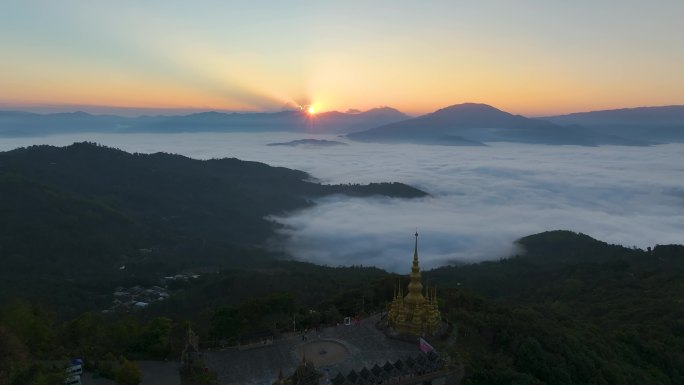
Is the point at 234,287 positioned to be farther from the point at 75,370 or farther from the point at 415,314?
the point at 75,370

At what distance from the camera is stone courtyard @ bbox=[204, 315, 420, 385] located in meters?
31.6

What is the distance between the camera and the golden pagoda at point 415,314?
121ft

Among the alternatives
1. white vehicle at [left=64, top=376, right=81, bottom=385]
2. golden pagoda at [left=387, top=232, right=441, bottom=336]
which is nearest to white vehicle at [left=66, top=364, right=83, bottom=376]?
white vehicle at [left=64, top=376, right=81, bottom=385]

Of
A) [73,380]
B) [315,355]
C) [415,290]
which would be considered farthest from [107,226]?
[415,290]

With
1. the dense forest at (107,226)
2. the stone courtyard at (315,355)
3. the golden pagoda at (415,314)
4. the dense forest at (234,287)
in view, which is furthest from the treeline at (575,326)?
the dense forest at (107,226)

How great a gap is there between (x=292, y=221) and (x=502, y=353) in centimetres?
14830

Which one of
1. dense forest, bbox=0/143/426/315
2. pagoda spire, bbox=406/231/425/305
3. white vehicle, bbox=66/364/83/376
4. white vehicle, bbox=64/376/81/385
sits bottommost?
dense forest, bbox=0/143/426/315

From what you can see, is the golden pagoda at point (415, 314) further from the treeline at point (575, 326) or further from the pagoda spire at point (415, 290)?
the treeline at point (575, 326)

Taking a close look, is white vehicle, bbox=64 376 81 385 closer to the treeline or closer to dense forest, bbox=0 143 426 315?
the treeline

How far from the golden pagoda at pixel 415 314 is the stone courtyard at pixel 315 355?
43.4 inches

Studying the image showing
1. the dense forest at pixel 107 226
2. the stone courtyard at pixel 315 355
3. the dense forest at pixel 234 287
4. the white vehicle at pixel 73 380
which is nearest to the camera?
the white vehicle at pixel 73 380

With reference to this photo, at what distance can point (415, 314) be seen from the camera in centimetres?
3709

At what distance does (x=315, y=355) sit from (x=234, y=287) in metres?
60.1

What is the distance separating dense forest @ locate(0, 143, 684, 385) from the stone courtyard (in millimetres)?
2167
